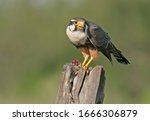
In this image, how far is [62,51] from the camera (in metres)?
26.5

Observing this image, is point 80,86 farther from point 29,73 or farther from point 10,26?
point 10,26

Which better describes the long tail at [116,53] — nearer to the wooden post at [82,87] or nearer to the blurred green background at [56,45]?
the wooden post at [82,87]

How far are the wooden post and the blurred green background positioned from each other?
1148 cm

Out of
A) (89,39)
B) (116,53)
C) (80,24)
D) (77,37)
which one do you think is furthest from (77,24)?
(116,53)

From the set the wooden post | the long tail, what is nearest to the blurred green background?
the long tail

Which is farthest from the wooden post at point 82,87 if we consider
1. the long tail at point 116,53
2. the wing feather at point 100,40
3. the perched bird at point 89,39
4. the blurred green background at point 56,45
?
the blurred green background at point 56,45

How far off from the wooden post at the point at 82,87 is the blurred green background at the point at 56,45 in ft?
A: 37.7

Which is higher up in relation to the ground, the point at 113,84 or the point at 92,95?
the point at 92,95

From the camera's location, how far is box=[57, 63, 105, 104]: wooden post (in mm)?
7973

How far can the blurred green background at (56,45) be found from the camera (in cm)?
2272

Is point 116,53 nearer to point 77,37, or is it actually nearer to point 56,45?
point 77,37

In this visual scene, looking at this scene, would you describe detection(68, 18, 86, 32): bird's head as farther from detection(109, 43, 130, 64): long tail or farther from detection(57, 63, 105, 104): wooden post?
detection(57, 63, 105, 104): wooden post

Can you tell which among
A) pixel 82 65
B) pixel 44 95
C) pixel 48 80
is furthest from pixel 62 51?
pixel 82 65

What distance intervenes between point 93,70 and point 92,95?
347mm
